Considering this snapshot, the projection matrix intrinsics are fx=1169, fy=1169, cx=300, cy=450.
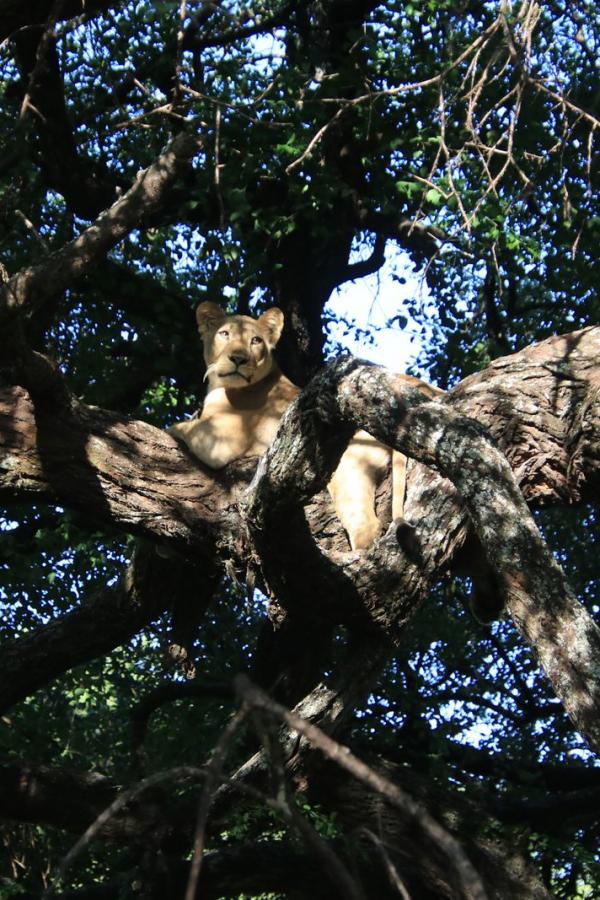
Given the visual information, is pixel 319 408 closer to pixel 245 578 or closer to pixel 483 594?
pixel 245 578

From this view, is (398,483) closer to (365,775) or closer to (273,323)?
(273,323)

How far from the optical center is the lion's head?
681cm

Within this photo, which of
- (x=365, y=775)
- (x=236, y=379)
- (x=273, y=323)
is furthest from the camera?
(x=273, y=323)

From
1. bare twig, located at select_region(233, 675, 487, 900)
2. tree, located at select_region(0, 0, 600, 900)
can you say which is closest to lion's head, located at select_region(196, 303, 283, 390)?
tree, located at select_region(0, 0, 600, 900)

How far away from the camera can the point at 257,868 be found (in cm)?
627

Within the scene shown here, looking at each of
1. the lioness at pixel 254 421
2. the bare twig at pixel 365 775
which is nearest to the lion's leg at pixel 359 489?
the lioness at pixel 254 421

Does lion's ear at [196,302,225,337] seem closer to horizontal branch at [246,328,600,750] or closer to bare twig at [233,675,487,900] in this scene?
horizontal branch at [246,328,600,750]

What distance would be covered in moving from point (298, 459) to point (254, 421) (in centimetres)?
177

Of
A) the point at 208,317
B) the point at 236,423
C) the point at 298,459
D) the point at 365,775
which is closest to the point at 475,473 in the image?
the point at 298,459

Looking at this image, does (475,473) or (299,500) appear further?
(299,500)

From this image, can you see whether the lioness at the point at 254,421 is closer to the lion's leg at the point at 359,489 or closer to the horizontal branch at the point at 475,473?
the lion's leg at the point at 359,489

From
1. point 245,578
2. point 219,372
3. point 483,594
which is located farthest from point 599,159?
point 245,578

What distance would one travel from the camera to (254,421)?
6.38 m

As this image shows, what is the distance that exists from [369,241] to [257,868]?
218 inches
